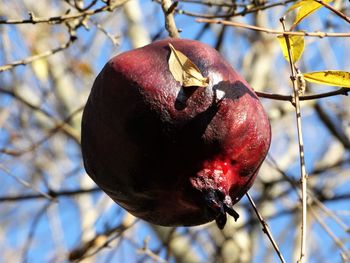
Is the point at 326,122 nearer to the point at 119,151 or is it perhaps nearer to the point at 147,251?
the point at 147,251

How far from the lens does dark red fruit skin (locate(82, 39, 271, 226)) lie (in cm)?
101

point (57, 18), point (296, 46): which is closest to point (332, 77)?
point (296, 46)

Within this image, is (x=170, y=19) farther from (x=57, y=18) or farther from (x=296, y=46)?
(x=57, y=18)

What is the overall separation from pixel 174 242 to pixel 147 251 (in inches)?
50.0

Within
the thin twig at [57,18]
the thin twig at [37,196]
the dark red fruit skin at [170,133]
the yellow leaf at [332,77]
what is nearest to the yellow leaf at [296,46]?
the yellow leaf at [332,77]

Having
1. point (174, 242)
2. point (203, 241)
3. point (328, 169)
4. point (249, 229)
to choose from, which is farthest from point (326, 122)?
point (203, 241)

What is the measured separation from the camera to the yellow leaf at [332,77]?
3.80 feet

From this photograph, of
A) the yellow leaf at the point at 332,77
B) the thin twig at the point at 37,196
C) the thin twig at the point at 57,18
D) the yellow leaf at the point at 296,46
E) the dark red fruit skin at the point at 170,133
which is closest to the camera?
the dark red fruit skin at the point at 170,133

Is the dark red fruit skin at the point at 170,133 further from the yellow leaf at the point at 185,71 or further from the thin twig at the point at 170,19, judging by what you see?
the thin twig at the point at 170,19

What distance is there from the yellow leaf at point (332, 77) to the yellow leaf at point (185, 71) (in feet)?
0.76

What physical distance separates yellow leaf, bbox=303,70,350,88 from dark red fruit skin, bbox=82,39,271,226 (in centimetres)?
14

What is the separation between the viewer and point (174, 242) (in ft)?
10.4

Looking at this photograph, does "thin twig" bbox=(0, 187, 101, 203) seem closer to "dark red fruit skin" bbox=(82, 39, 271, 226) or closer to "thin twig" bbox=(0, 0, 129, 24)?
"thin twig" bbox=(0, 0, 129, 24)

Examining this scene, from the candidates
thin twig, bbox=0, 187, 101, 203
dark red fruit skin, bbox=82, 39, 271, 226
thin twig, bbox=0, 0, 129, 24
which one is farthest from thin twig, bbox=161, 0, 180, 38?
thin twig, bbox=0, 187, 101, 203
